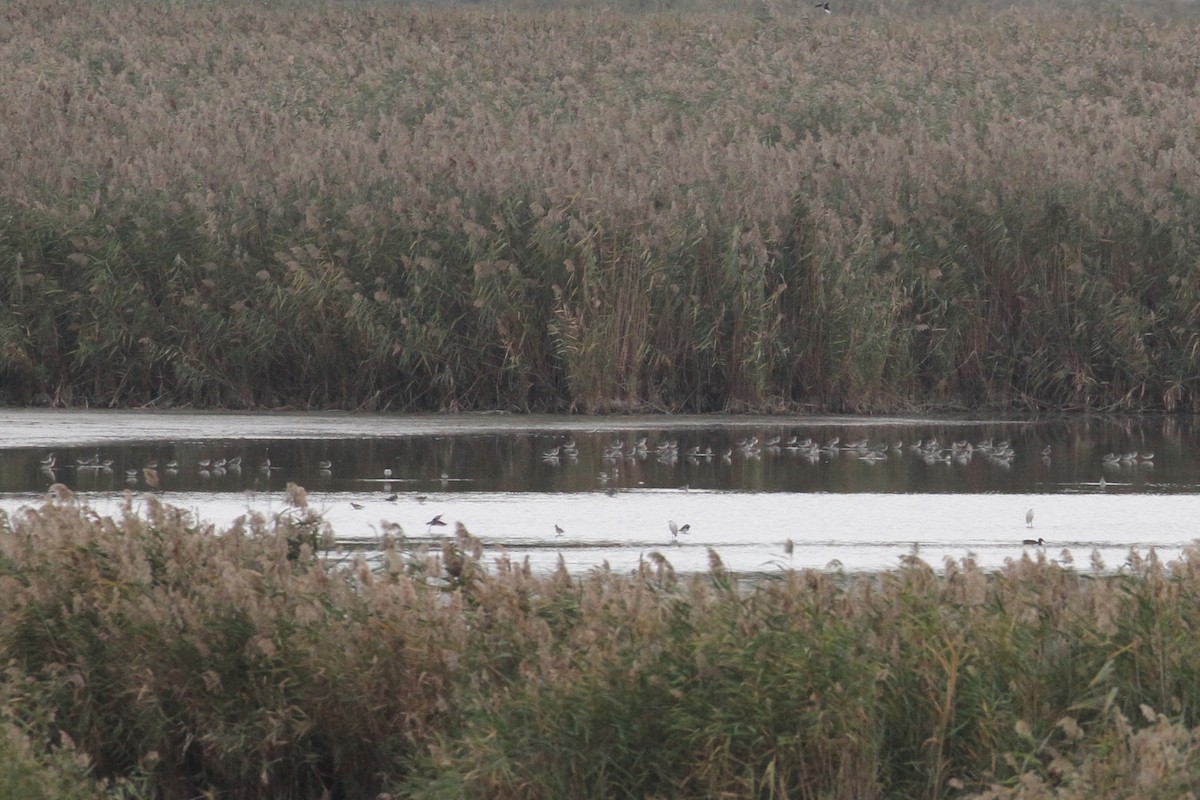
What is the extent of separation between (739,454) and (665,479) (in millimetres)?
1837

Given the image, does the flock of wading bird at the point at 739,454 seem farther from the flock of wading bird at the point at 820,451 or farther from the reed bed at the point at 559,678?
the reed bed at the point at 559,678

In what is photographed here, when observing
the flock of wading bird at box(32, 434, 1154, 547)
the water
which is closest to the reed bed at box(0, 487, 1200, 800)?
the water

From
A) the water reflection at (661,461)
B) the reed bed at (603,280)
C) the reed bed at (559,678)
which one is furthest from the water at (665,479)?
the reed bed at (559,678)

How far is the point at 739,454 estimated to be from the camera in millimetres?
15367

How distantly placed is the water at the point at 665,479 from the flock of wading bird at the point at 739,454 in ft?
0.16

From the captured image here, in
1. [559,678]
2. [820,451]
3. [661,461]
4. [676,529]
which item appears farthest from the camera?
[820,451]

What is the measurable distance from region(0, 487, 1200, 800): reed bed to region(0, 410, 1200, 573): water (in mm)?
1256

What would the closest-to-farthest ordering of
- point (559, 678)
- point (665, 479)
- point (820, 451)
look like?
1. point (559, 678)
2. point (665, 479)
3. point (820, 451)

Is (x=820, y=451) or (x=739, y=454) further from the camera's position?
(x=820, y=451)

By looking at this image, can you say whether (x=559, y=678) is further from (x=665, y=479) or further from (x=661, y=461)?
(x=661, y=461)

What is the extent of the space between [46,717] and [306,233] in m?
13.7

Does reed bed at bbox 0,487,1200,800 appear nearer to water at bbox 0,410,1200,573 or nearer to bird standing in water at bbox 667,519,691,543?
water at bbox 0,410,1200,573

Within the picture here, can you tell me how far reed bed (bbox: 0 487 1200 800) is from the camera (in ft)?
19.4

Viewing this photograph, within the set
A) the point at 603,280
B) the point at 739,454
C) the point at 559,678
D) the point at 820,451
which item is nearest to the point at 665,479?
the point at 739,454
